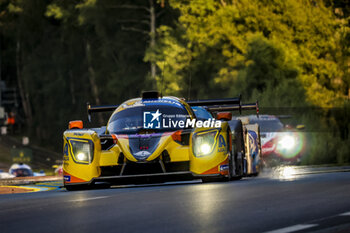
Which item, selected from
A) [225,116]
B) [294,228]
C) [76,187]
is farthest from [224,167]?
[294,228]

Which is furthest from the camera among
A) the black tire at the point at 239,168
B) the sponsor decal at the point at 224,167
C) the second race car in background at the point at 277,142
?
the second race car in background at the point at 277,142

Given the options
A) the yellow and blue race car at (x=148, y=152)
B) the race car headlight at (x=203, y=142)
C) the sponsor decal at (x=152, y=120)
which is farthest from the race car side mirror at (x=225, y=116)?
the sponsor decal at (x=152, y=120)

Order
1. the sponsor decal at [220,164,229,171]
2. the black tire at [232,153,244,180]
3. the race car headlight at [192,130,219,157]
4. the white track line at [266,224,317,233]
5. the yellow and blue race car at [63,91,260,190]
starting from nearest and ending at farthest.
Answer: the white track line at [266,224,317,233] < the yellow and blue race car at [63,91,260,190] < the race car headlight at [192,130,219,157] < the sponsor decal at [220,164,229,171] < the black tire at [232,153,244,180]

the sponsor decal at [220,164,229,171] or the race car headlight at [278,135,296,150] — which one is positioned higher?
the sponsor decal at [220,164,229,171]

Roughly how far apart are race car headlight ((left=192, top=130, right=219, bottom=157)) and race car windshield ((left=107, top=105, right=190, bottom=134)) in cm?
52

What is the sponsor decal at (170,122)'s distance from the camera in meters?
14.8

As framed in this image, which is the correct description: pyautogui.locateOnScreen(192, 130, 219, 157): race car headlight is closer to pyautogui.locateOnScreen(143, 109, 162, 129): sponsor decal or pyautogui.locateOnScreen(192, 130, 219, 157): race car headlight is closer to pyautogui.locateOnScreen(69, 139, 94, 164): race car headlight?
pyautogui.locateOnScreen(143, 109, 162, 129): sponsor decal

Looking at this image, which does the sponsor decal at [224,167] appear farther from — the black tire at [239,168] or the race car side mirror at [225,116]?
the black tire at [239,168]

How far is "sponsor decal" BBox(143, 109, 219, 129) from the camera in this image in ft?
48.6

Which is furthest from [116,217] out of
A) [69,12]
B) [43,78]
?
[43,78]

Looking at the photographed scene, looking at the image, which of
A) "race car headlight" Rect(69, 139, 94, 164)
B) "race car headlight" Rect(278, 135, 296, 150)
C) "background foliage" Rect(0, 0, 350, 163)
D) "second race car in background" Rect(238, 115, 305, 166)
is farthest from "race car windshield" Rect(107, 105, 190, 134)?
"race car headlight" Rect(278, 135, 296, 150)

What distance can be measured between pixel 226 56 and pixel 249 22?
567 centimetres

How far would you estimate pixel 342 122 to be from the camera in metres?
34.5

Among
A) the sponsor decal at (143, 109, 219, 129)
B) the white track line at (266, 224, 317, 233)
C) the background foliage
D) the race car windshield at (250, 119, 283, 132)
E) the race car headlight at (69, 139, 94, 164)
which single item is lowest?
the white track line at (266, 224, 317, 233)
